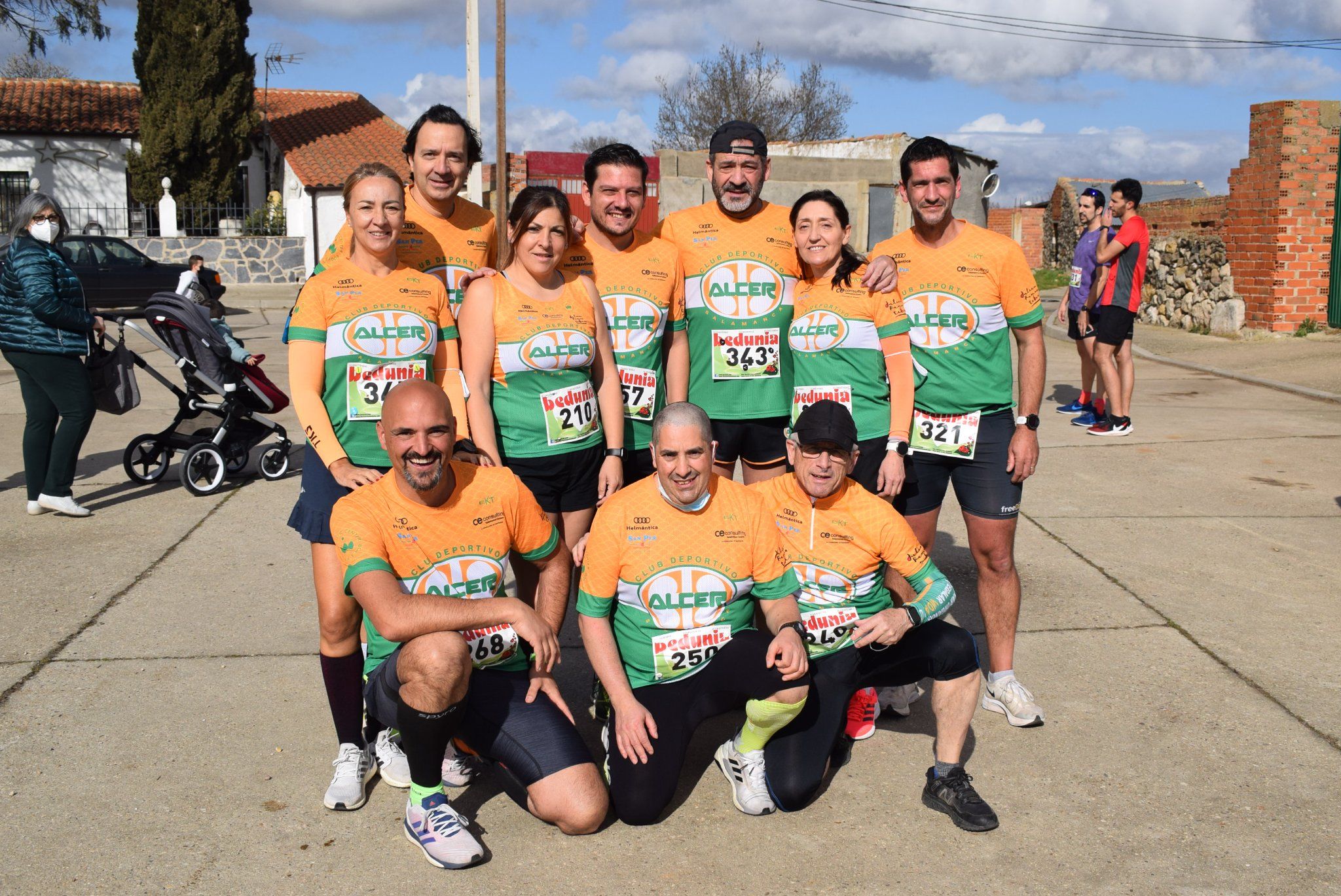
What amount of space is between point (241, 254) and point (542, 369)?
2604 cm

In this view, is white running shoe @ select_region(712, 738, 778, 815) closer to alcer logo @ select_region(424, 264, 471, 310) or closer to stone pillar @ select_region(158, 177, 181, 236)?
alcer logo @ select_region(424, 264, 471, 310)

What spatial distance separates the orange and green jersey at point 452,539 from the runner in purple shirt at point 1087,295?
7.28 meters

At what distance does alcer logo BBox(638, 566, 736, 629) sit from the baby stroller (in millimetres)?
4787

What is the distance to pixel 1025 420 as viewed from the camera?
13.0ft

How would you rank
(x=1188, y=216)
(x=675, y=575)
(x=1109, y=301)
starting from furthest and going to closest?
(x=1188, y=216) → (x=1109, y=301) → (x=675, y=575)

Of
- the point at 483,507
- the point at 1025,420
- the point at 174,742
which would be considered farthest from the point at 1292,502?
the point at 174,742

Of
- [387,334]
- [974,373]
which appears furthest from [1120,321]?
[387,334]

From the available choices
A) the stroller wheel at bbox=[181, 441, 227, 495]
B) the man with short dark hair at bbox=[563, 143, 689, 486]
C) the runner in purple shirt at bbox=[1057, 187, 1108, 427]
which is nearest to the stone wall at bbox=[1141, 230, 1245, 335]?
the runner in purple shirt at bbox=[1057, 187, 1108, 427]

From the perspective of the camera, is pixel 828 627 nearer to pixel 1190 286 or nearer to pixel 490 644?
pixel 490 644

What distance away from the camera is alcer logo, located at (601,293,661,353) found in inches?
160

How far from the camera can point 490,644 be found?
3.37 metres

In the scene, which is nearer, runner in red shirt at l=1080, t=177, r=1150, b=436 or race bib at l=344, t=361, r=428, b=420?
race bib at l=344, t=361, r=428, b=420

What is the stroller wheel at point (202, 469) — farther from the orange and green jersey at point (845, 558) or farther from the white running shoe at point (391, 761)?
the orange and green jersey at point (845, 558)

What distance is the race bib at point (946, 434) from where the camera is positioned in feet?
13.0
